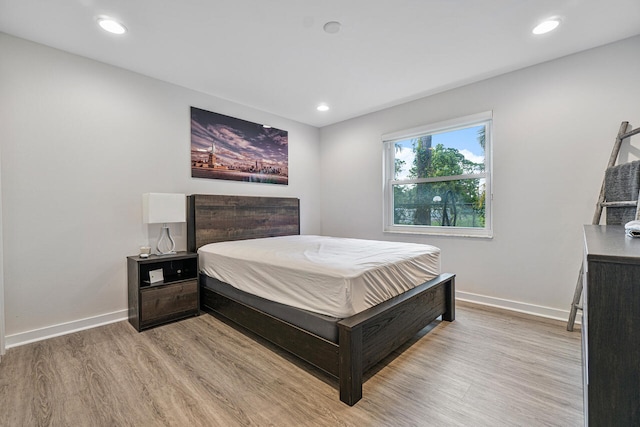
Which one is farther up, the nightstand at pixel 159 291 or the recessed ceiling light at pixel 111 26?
the recessed ceiling light at pixel 111 26

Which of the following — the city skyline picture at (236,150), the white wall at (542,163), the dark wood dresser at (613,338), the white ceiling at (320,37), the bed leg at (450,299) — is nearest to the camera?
the dark wood dresser at (613,338)

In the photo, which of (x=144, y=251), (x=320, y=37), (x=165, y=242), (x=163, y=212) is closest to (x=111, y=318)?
(x=144, y=251)

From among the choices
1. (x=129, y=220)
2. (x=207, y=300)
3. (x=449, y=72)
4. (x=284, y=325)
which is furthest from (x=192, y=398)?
(x=449, y=72)

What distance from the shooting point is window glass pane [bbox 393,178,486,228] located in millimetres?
3299

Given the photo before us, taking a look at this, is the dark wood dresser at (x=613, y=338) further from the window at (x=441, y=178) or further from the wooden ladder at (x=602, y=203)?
the window at (x=441, y=178)

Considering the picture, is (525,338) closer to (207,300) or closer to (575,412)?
(575,412)

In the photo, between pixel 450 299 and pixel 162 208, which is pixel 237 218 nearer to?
pixel 162 208

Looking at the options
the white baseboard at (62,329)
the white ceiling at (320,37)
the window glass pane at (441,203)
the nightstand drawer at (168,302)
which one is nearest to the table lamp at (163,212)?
the nightstand drawer at (168,302)

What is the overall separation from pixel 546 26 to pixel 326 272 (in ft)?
8.47

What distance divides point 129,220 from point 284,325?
205 centimetres

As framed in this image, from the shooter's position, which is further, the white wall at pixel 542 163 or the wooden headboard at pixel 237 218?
the wooden headboard at pixel 237 218

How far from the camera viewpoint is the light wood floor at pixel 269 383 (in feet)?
4.93

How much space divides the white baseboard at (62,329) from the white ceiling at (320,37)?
2471 mm

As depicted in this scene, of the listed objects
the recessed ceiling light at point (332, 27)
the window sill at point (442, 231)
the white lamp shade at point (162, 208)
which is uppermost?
the recessed ceiling light at point (332, 27)
